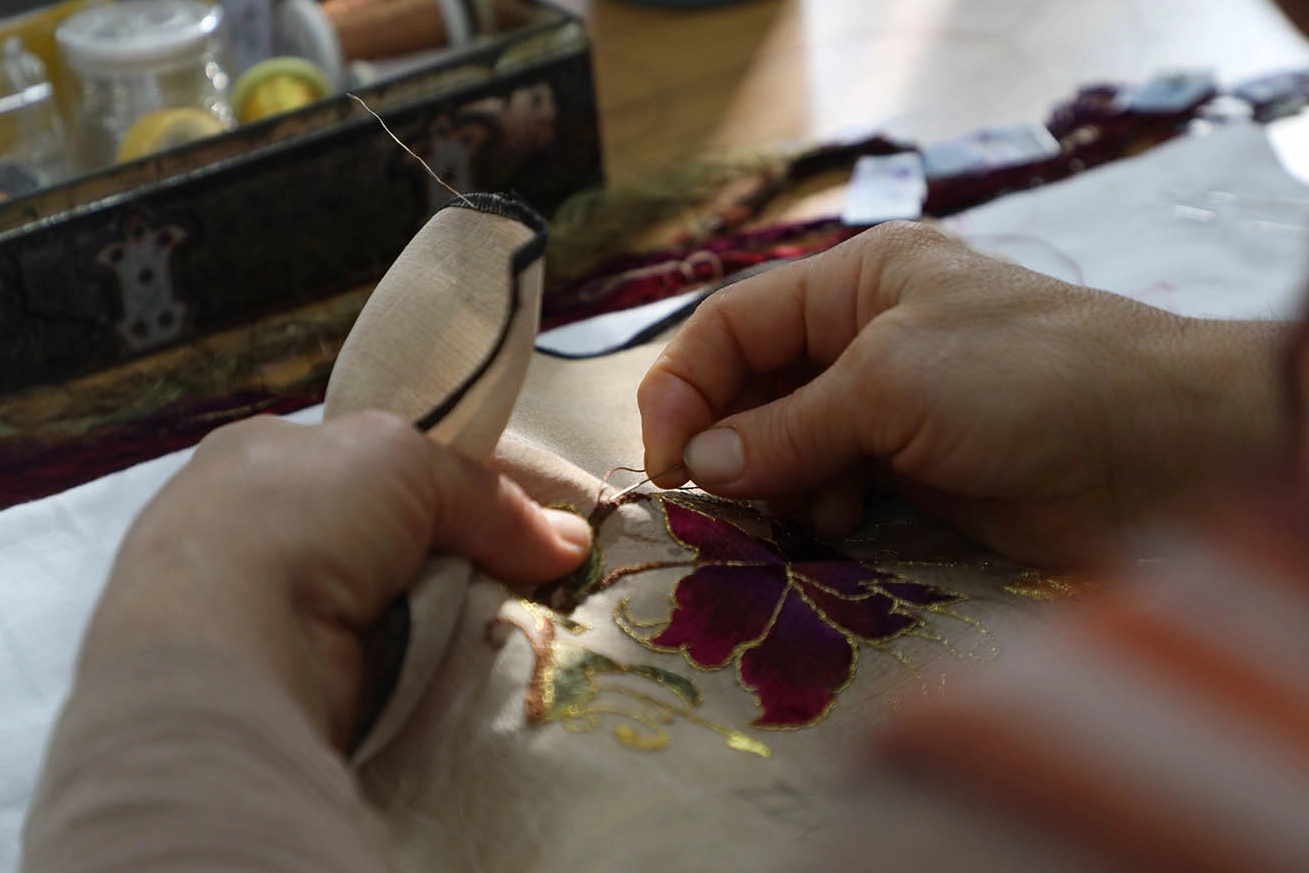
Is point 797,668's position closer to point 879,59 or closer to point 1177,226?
point 1177,226

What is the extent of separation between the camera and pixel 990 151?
100 cm

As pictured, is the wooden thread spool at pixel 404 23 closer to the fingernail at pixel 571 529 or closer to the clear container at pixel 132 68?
the clear container at pixel 132 68

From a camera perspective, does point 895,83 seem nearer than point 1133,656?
No

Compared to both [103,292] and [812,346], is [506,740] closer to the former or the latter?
[812,346]

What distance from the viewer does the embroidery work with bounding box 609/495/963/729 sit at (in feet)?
1.49

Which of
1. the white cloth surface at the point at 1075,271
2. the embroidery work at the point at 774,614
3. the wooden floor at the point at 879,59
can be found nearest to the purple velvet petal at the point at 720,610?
the embroidery work at the point at 774,614

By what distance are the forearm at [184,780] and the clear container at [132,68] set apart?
2.58ft

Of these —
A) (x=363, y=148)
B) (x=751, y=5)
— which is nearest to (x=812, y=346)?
(x=363, y=148)

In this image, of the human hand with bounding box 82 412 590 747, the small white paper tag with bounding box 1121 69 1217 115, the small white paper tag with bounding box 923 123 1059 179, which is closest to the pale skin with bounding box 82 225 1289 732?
the human hand with bounding box 82 412 590 747

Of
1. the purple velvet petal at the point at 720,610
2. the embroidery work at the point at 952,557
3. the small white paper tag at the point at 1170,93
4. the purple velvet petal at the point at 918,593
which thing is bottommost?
the small white paper tag at the point at 1170,93

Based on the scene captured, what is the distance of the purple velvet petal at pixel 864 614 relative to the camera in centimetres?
48

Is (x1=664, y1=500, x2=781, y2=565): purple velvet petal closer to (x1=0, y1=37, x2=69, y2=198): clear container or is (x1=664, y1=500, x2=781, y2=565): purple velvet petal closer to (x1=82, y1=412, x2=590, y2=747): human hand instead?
(x1=82, y1=412, x2=590, y2=747): human hand

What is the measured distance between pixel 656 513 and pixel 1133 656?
0.73 ft

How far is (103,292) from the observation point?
2.69ft
